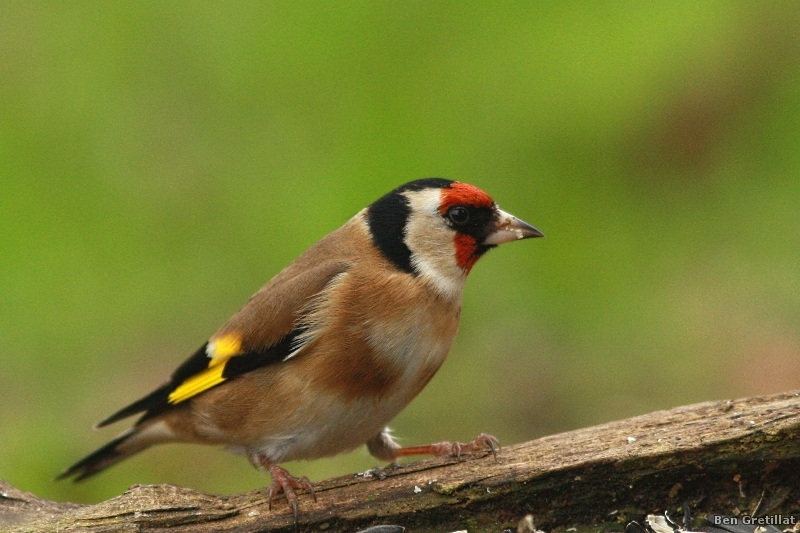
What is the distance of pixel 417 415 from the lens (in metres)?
6.73

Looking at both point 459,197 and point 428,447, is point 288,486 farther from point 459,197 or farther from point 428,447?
point 459,197

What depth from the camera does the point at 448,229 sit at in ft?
14.8

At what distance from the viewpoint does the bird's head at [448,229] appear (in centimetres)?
448

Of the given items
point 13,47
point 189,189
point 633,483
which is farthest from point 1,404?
point 633,483

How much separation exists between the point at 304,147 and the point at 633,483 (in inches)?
211

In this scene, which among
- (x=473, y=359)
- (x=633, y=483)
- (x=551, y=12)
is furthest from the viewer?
(x=551, y=12)

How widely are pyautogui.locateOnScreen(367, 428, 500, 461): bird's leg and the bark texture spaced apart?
166mm

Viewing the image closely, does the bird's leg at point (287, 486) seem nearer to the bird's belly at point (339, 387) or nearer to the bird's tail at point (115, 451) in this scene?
the bird's belly at point (339, 387)

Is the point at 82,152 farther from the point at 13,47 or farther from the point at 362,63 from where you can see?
the point at 362,63

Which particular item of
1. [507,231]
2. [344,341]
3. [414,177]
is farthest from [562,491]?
[414,177]

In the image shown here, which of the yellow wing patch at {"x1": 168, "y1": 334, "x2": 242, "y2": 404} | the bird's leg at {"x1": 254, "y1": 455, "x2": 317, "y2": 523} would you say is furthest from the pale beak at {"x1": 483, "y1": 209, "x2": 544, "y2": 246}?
the bird's leg at {"x1": 254, "y1": 455, "x2": 317, "y2": 523}

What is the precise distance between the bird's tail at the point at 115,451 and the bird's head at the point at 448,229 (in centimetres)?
145

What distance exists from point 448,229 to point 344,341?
2.28 ft

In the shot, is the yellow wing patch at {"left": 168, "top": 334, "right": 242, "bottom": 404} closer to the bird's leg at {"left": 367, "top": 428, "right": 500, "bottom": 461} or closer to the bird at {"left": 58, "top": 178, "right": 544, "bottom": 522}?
the bird at {"left": 58, "top": 178, "right": 544, "bottom": 522}
